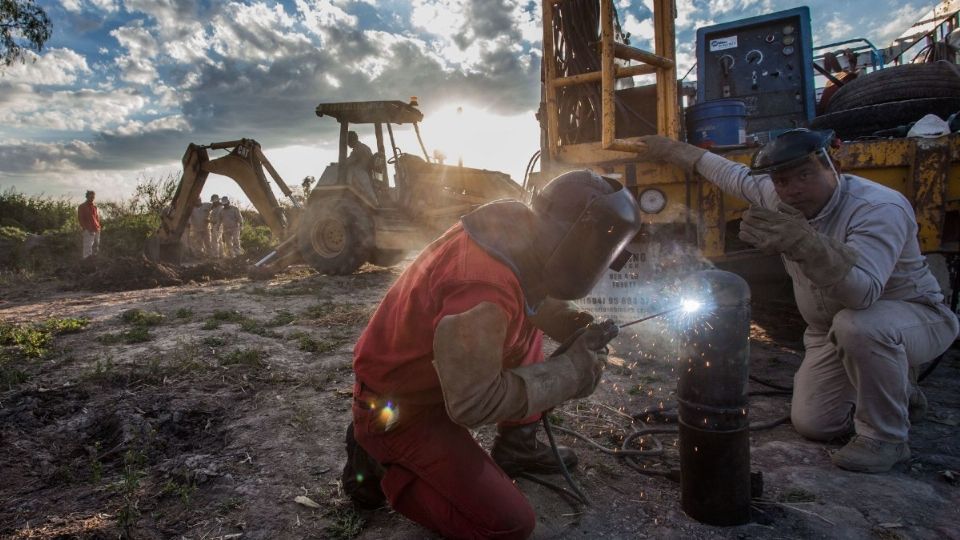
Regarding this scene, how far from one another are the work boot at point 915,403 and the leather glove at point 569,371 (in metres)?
2.42

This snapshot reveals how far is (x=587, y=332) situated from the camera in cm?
211

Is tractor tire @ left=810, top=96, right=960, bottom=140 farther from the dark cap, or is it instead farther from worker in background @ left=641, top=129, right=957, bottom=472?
the dark cap

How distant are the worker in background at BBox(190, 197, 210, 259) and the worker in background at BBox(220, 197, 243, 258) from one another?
Answer: 16.6 inches

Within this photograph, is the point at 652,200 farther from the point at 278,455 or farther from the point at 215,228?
the point at 215,228

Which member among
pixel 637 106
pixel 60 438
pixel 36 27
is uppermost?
pixel 36 27

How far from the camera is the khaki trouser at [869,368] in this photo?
2846 mm

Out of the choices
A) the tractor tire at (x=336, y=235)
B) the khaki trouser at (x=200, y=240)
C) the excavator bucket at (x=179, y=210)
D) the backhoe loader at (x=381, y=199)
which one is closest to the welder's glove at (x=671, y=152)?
the backhoe loader at (x=381, y=199)

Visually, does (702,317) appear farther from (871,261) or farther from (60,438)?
(60,438)

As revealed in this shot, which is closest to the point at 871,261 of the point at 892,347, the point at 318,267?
the point at 892,347

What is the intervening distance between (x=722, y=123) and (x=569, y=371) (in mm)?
3596

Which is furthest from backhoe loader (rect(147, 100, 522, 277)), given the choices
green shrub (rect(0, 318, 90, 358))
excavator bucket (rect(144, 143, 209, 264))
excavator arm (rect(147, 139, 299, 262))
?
green shrub (rect(0, 318, 90, 358))

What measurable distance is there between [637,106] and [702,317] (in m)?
3.56

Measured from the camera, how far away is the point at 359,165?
10242 mm

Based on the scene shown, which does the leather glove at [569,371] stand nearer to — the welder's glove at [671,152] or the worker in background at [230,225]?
the welder's glove at [671,152]
